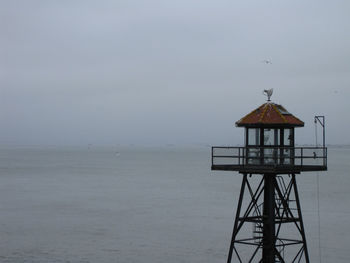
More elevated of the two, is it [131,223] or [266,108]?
[266,108]

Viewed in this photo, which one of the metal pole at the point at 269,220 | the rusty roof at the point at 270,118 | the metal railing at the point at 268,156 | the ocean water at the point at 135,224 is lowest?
the ocean water at the point at 135,224

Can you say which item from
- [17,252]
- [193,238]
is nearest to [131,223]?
[193,238]

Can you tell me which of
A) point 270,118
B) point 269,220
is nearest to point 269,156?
point 270,118

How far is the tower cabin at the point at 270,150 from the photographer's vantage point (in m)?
23.1

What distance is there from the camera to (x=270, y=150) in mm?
23250

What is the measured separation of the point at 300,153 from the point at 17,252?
77.5 ft

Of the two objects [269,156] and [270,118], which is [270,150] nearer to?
[269,156]

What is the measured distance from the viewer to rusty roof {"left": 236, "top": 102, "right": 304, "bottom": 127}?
76.5 ft

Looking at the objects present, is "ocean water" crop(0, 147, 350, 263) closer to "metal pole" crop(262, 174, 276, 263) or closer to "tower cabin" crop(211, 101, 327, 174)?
"metal pole" crop(262, 174, 276, 263)

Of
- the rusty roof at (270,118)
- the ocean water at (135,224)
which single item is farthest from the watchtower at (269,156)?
the ocean water at (135,224)

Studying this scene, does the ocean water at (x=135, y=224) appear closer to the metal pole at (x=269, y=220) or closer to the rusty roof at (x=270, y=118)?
the metal pole at (x=269, y=220)

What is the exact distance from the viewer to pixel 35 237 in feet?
156

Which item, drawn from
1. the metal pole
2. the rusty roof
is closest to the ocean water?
the metal pole

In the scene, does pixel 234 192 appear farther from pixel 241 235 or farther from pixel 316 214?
pixel 241 235
